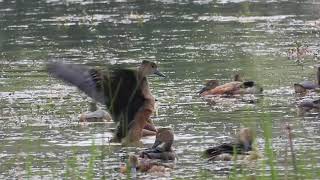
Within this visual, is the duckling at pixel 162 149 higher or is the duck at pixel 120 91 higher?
the duck at pixel 120 91

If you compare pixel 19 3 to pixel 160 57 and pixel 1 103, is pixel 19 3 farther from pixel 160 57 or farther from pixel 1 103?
pixel 1 103

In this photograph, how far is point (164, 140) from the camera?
10383 mm

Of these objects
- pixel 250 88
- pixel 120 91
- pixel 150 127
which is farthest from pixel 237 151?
pixel 250 88

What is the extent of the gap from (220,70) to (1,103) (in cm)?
402

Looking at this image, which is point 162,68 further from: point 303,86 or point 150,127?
point 150,127

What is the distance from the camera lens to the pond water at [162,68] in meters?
10.6

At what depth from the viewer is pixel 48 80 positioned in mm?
16641

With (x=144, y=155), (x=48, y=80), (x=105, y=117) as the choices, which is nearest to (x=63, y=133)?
(x=105, y=117)

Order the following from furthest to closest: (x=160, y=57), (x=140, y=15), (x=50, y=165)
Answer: (x=140, y=15)
(x=160, y=57)
(x=50, y=165)

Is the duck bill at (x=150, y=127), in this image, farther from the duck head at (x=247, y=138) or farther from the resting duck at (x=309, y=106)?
the resting duck at (x=309, y=106)

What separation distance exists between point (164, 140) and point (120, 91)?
81 cm

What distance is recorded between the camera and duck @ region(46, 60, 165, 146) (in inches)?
414

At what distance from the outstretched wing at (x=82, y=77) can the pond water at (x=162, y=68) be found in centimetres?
51

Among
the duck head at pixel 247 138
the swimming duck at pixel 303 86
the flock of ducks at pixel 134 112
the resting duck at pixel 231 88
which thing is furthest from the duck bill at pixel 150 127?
the swimming duck at pixel 303 86
